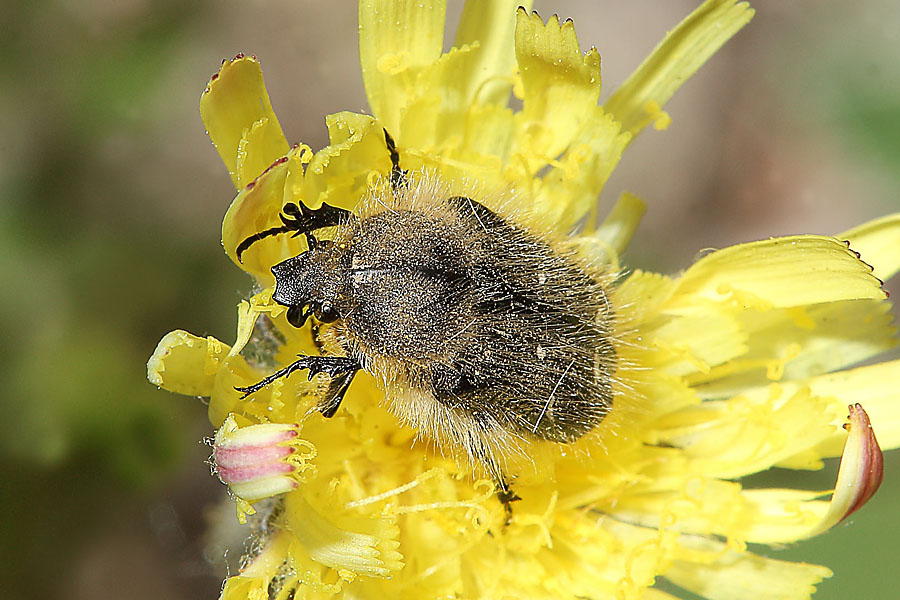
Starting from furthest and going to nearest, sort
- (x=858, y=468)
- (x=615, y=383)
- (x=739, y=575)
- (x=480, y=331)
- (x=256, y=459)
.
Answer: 1. (x=739, y=575)
2. (x=615, y=383)
3. (x=858, y=468)
4. (x=480, y=331)
5. (x=256, y=459)

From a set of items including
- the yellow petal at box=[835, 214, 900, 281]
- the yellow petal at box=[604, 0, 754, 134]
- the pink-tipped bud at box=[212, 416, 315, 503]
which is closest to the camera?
the pink-tipped bud at box=[212, 416, 315, 503]

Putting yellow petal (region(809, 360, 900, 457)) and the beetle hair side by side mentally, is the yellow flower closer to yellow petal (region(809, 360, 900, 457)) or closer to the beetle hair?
yellow petal (region(809, 360, 900, 457))

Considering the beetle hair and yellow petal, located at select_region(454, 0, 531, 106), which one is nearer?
the beetle hair

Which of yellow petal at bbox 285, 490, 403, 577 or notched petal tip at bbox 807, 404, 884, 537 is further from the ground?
notched petal tip at bbox 807, 404, 884, 537

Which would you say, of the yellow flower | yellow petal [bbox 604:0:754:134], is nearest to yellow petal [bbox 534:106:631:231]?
the yellow flower

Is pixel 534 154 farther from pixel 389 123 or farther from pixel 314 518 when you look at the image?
pixel 314 518

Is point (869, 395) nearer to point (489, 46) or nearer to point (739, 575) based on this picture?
point (739, 575)

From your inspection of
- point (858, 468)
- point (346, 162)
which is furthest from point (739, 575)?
point (346, 162)
